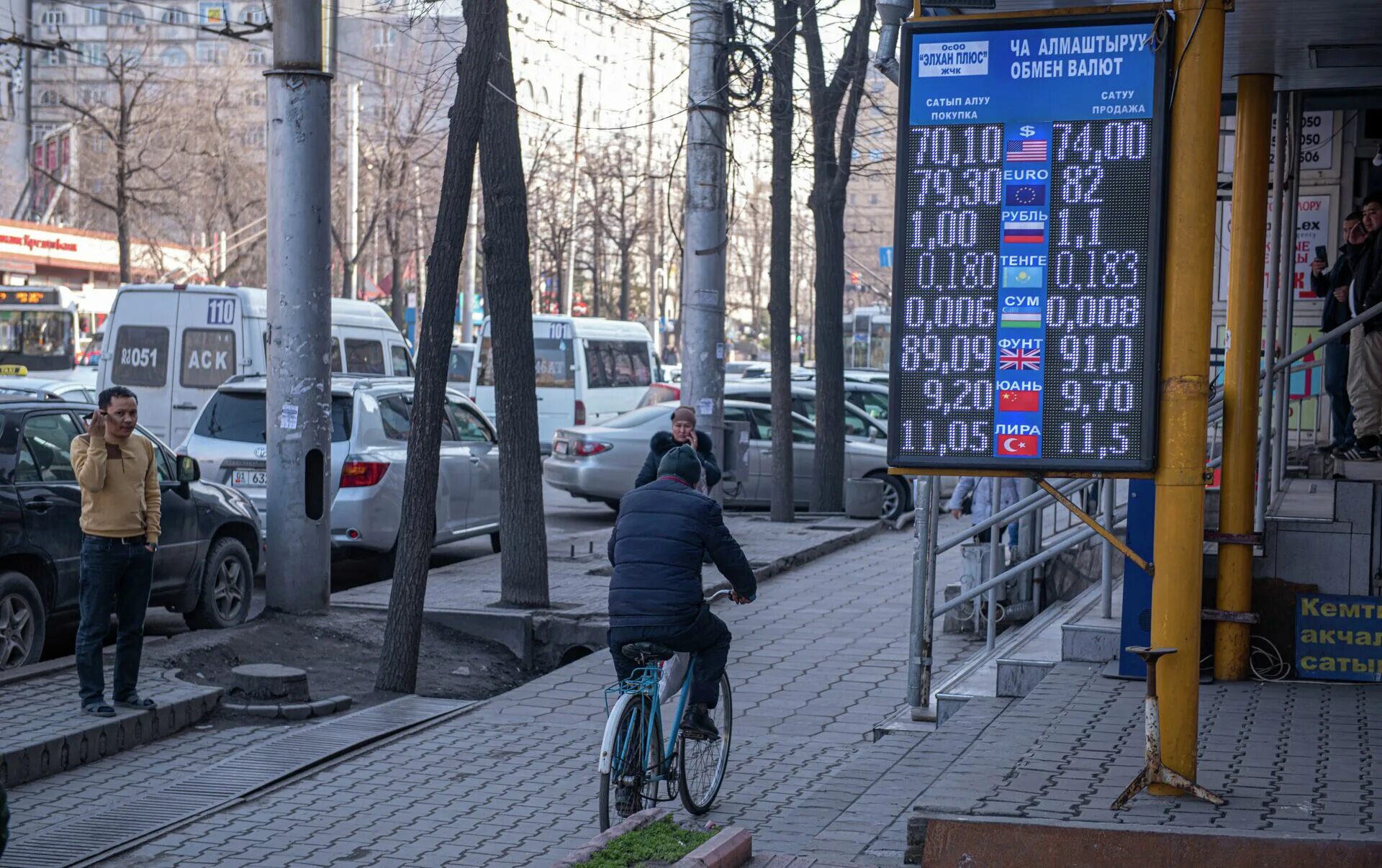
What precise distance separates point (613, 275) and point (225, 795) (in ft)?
183

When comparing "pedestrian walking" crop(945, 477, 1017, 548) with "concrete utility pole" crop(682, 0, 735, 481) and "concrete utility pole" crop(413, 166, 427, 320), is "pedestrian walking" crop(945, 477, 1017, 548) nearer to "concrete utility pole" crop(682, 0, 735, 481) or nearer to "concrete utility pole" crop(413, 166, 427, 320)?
"concrete utility pole" crop(682, 0, 735, 481)

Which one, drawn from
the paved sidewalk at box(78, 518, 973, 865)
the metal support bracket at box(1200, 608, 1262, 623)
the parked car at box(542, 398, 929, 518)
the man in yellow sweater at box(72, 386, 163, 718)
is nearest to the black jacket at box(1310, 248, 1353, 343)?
the metal support bracket at box(1200, 608, 1262, 623)

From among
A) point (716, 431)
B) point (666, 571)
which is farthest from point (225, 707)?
point (716, 431)

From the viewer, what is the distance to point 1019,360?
5621mm

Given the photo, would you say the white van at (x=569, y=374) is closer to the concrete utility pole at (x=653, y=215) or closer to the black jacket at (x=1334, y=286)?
the concrete utility pole at (x=653, y=215)

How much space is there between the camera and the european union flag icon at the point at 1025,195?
5605mm

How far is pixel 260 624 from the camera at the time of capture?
10648mm

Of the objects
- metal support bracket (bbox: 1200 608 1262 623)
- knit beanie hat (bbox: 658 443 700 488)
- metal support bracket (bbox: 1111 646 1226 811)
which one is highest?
knit beanie hat (bbox: 658 443 700 488)

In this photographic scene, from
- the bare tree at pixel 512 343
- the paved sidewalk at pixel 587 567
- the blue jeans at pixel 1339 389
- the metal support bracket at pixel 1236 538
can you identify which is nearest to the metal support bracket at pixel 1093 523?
the metal support bracket at pixel 1236 538

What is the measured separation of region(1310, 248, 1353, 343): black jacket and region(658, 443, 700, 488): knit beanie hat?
495cm

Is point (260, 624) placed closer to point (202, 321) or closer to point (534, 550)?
point (534, 550)

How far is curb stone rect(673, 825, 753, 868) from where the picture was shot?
5.19 m

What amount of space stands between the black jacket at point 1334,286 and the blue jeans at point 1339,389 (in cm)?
9

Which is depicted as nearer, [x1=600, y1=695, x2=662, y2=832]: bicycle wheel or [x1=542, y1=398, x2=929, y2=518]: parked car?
[x1=600, y1=695, x2=662, y2=832]: bicycle wheel
